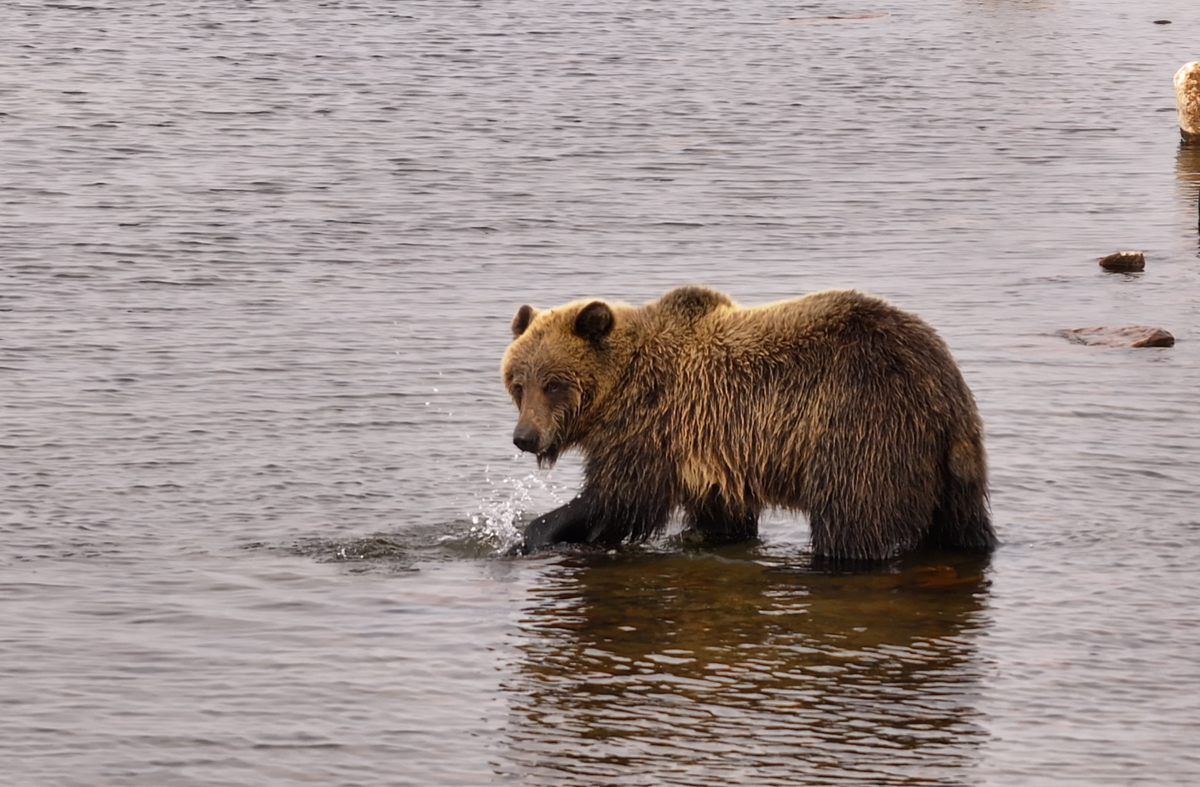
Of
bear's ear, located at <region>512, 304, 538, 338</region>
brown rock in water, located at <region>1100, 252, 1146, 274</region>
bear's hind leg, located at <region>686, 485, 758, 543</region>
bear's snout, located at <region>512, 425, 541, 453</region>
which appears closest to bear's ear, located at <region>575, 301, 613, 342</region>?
bear's ear, located at <region>512, 304, 538, 338</region>

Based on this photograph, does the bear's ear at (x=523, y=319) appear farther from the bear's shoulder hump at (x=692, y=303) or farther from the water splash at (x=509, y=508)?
the water splash at (x=509, y=508)

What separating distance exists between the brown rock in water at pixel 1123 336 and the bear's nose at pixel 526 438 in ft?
17.5

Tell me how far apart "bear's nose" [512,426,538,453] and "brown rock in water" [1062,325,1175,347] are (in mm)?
5343

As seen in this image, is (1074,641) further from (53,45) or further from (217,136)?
(53,45)

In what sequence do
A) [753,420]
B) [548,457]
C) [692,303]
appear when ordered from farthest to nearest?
[548,457] < [692,303] < [753,420]

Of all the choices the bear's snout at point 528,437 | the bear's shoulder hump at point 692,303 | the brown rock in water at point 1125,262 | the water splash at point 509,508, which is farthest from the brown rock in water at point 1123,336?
the bear's snout at point 528,437

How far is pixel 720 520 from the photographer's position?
9078 mm

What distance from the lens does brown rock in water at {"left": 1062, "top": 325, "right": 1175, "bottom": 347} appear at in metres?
12.6

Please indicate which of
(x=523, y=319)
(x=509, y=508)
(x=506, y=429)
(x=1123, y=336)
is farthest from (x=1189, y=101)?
(x=523, y=319)

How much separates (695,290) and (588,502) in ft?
3.56

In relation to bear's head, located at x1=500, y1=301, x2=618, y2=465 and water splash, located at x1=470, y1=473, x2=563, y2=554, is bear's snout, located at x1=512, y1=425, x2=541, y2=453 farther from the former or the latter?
water splash, located at x1=470, y1=473, x2=563, y2=554

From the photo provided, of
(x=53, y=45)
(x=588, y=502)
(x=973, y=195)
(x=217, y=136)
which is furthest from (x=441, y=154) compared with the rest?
(x=588, y=502)

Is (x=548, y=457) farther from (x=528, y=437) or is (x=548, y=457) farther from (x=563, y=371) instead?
(x=563, y=371)

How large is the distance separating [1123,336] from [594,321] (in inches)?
208
